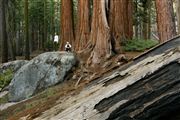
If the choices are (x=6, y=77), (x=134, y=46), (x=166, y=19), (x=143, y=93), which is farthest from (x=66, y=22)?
(x=143, y=93)

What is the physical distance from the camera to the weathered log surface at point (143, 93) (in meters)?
6.15

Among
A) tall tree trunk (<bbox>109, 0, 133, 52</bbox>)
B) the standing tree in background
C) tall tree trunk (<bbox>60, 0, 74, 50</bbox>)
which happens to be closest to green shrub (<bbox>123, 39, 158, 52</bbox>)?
tall tree trunk (<bbox>109, 0, 133, 52</bbox>)

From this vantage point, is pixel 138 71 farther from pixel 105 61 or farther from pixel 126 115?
pixel 105 61

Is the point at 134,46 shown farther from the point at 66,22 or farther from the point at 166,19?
the point at 166,19

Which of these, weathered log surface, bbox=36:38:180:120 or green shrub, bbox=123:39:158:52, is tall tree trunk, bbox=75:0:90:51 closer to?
green shrub, bbox=123:39:158:52

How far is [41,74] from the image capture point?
14180mm

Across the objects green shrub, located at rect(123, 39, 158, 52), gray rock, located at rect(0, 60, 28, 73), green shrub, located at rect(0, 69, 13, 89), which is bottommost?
green shrub, located at rect(0, 69, 13, 89)

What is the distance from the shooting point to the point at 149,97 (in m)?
6.23

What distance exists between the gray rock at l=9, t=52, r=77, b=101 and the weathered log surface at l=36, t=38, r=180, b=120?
6.94 m

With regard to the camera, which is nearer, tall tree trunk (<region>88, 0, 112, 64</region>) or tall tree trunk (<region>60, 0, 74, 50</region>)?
tall tree trunk (<region>88, 0, 112, 64</region>)

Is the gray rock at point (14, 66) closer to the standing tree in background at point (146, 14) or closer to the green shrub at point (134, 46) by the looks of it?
the green shrub at point (134, 46)

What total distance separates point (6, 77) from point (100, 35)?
6.39m

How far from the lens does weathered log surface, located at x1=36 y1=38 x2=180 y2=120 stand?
615cm

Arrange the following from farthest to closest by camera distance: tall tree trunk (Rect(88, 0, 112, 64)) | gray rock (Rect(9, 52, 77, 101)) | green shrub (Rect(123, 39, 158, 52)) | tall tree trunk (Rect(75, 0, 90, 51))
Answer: green shrub (Rect(123, 39, 158, 52)) → tall tree trunk (Rect(75, 0, 90, 51)) → gray rock (Rect(9, 52, 77, 101)) → tall tree trunk (Rect(88, 0, 112, 64))
